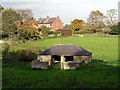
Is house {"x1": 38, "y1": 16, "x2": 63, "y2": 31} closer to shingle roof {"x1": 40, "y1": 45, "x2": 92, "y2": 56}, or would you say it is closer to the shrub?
the shrub

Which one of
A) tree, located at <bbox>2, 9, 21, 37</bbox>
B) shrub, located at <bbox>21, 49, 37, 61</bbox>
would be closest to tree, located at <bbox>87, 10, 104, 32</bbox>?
tree, located at <bbox>2, 9, 21, 37</bbox>

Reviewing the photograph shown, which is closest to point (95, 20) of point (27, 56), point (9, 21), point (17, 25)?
point (17, 25)

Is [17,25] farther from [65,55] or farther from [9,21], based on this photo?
[65,55]

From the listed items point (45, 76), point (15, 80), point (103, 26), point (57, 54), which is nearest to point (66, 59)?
point (57, 54)

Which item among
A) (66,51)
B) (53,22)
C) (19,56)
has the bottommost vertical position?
(19,56)

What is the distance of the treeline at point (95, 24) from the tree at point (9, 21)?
2608 centimetres

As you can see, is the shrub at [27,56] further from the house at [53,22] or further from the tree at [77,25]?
the house at [53,22]

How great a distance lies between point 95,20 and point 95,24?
4.78m

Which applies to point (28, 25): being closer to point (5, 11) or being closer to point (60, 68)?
point (5, 11)

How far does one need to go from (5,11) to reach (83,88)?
55.7 meters

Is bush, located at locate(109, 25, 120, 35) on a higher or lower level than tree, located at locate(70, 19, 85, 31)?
lower

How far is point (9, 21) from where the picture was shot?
233ft

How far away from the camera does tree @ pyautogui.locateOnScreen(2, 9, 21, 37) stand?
6916cm

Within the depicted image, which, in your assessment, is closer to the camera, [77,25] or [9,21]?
[9,21]
